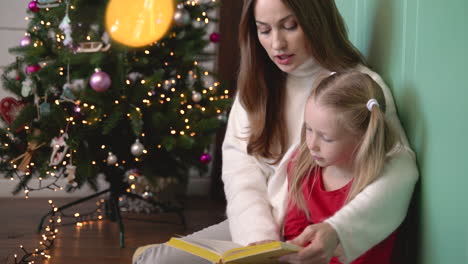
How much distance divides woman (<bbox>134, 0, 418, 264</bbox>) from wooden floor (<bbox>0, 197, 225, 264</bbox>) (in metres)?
0.84

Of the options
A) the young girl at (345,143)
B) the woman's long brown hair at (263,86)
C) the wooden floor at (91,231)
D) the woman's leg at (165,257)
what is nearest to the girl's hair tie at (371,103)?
the young girl at (345,143)

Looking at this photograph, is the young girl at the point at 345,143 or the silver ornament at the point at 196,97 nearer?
the young girl at the point at 345,143

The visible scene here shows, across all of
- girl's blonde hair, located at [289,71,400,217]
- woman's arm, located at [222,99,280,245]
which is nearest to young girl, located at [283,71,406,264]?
girl's blonde hair, located at [289,71,400,217]

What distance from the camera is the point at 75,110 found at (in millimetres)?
2414

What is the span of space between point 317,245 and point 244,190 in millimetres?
428

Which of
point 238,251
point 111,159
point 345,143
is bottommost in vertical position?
point 111,159

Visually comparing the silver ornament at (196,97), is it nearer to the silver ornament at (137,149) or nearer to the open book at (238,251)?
the silver ornament at (137,149)

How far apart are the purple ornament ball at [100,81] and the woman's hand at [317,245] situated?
1366 millimetres

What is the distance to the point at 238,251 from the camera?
3.37 feet

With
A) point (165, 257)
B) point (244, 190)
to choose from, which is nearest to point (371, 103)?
point (244, 190)

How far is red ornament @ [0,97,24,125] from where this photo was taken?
2498 mm

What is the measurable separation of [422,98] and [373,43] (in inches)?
14.2

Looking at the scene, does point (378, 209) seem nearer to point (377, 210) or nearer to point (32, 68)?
point (377, 210)

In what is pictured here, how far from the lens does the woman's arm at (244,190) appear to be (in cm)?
132
